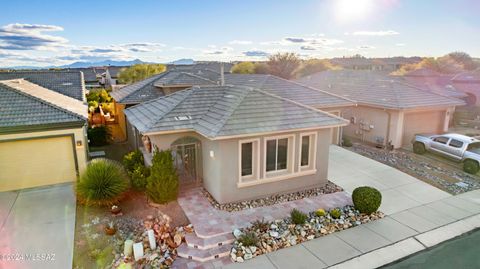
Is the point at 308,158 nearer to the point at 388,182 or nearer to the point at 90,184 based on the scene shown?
the point at 388,182

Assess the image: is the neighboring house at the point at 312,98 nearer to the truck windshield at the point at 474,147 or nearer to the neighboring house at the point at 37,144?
Answer: the truck windshield at the point at 474,147

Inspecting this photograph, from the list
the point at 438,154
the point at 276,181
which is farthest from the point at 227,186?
the point at 438,154

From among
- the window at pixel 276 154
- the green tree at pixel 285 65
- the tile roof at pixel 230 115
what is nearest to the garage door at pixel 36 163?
the tile roof at pixel 230 115

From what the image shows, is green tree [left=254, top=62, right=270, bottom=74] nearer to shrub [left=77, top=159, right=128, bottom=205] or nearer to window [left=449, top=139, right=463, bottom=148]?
window [left=449, top=139, right=463, bottom=148]

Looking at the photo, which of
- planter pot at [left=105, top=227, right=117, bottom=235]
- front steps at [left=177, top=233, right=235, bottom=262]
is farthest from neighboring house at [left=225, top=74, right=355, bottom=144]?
planter pot at [left=105, top=227, right=117, bottom=235]

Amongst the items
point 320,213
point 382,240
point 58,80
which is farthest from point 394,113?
point 58,80
